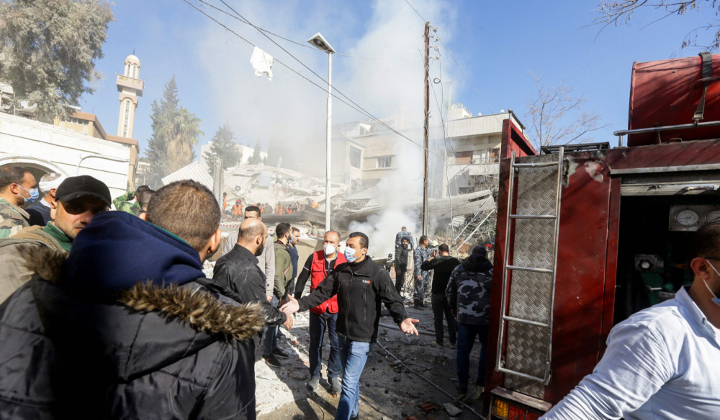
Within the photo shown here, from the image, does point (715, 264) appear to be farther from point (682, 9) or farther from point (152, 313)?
point (682, 9)

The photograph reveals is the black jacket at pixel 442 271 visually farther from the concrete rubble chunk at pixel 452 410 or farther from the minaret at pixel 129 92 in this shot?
the minaret at pixel 129 92

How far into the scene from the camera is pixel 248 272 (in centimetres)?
318

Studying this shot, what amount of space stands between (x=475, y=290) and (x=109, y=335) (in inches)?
178

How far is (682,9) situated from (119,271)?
586 centimetres

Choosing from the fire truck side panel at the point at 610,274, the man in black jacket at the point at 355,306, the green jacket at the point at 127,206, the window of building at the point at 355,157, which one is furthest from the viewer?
the window of building at the point at 355,157

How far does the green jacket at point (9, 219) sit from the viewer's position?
2895 mm

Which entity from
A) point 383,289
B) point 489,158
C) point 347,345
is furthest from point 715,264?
point 489,158

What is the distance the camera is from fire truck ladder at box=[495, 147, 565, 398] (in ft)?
8.82

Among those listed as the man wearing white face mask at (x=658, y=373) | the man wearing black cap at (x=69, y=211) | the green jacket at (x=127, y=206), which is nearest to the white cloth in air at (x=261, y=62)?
the green jacket at (x=127, y=206)

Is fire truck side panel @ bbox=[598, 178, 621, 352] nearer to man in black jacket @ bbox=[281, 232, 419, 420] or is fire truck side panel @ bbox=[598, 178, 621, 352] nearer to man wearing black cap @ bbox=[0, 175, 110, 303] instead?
man in black jacket @ bbox=[281, 232, 419, 420]

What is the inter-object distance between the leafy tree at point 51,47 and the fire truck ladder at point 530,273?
2774 centimetres

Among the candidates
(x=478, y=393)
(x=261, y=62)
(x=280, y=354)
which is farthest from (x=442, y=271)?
(x=261, y=62)

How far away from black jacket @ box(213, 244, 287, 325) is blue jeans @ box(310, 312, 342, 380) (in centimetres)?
174

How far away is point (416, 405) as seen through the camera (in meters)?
4.58
